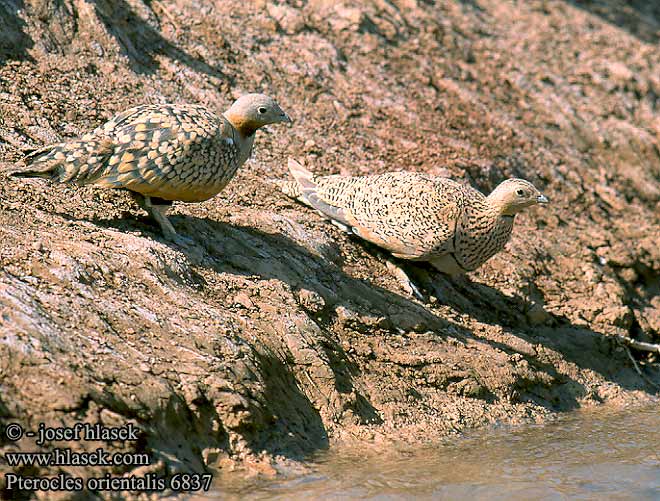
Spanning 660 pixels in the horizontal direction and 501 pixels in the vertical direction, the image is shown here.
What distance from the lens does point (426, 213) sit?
8.26 metres

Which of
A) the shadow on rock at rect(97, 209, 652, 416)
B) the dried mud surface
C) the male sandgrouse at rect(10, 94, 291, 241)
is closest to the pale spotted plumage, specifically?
the dried mud surface

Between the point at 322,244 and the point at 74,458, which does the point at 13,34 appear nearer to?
the point at 322,244

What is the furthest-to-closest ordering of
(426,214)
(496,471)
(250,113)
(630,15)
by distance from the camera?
(630,15)
(426,214)
(250,113)
(496,471)

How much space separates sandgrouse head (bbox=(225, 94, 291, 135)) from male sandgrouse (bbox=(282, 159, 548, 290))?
3.96 ft

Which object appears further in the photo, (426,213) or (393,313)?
(426,213)

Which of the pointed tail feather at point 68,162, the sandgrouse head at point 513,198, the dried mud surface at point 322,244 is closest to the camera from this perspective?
the dried mud surface at point 322,244

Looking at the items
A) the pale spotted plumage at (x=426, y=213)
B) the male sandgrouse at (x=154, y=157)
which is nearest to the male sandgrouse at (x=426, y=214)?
the pale spotted plumage at (x=426, y=213)

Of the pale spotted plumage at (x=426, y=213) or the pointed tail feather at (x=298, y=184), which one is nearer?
the pale spotted plumage at (x=426, y=213)

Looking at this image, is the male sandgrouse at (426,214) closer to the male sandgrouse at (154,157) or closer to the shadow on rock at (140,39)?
the male sandgrouse at (154,157)

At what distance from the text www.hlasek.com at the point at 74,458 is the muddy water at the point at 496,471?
0.47 m

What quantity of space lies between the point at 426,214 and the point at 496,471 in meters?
2.64

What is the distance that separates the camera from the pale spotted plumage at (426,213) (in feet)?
27.1

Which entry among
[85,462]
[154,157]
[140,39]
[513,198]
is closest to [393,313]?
[513,198]

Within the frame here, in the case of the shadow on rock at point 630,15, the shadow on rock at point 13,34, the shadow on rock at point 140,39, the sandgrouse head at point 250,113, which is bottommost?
the shadow on rock at point 13,34
